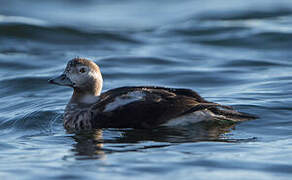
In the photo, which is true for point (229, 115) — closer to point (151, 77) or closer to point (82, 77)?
point (82, 77)

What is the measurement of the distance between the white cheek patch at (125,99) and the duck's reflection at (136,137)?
0.96ft

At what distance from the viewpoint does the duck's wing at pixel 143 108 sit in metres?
8.05

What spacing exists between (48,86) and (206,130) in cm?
445

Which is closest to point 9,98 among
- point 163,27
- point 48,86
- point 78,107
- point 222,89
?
point 48,86

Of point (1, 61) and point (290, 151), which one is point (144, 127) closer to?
point (290, 151)

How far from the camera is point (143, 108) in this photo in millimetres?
8055

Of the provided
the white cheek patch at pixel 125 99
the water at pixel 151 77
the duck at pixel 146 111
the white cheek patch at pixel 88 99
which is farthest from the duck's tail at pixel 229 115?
the white cheek patch at pixel 88 99

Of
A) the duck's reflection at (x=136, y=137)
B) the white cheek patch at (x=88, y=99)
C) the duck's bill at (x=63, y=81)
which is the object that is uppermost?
the duck's bill at (x=63, y=81)

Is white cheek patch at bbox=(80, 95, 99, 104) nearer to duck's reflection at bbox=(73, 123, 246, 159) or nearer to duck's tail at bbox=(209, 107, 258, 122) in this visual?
duck's reflection at bbox=(73, 123, 246, 159)

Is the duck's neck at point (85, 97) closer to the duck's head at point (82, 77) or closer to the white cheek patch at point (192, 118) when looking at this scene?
the duck's head at point (82, 77)

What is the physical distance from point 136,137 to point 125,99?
0.51 meters

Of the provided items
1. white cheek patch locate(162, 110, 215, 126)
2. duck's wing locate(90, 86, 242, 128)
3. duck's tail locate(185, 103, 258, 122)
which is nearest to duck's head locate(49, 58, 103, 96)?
duck's wing locate(90, 86, 242, 128)

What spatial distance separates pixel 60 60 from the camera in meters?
15.0

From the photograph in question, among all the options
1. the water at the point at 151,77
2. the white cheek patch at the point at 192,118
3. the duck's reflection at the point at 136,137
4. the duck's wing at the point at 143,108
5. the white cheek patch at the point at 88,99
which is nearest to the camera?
the water at the point at 151,77
